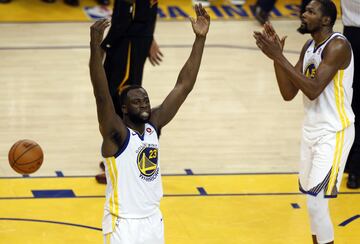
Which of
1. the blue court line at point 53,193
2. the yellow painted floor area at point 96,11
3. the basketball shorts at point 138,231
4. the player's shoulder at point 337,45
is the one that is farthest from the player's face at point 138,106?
the yellow painted floor area at point 96,11

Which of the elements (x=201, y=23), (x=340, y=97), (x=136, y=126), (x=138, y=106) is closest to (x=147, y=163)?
(x=136, y=126)

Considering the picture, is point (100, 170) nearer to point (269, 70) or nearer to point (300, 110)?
point (300, 110)

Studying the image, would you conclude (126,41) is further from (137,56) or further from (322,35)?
(322,35)

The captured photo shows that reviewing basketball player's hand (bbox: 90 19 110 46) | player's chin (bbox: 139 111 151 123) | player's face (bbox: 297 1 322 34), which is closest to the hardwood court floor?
player's face (bbox: 297 1 322 34)

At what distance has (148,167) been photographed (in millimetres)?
5898

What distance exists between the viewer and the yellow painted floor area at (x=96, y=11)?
16.1 m

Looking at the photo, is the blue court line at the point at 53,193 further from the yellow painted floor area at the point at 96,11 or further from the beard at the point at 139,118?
the yellow painted floor area at the point at 96,11

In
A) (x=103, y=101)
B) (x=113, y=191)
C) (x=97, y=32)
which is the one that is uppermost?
(x=97, y=32)

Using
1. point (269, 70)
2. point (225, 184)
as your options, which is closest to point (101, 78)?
point (225, 184)

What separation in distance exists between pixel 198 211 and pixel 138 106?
8.30ft

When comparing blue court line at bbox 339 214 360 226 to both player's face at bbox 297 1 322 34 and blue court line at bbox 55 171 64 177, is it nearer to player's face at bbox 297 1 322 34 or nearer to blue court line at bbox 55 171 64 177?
player's face at bbox 297 1 322 34

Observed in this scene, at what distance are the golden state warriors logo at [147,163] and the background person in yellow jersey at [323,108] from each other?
4.38 feet

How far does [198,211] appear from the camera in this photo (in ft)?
26.9

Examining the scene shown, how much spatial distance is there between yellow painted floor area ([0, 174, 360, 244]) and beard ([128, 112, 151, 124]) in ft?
6.29
